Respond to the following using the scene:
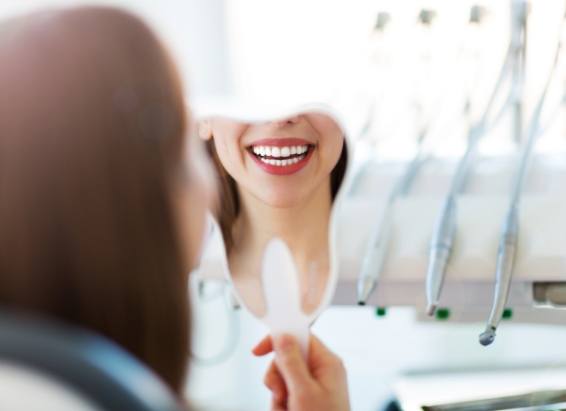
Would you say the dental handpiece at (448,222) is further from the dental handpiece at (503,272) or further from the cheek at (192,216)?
the cheek at (192,216)

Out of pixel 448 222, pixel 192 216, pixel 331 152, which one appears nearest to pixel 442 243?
pixel 448 222

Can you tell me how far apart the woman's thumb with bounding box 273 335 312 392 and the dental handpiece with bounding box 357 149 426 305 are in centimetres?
8

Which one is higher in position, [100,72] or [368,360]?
[100,72]

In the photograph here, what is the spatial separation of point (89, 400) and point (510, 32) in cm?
63

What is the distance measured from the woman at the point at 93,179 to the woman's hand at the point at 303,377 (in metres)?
0.25

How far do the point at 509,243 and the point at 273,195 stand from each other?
0.69 ft

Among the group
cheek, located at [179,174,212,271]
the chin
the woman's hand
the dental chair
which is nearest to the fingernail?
the woman's hand

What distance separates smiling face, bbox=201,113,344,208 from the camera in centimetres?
71

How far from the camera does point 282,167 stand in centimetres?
73

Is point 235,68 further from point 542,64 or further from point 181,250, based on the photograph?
point 181,250

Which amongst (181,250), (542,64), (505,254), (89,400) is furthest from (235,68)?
(89,400)

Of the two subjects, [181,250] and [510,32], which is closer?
[181,250]

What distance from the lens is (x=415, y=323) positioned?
0.87 meters

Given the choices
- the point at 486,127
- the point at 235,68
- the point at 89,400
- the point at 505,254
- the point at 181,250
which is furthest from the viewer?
the point at 235,68
